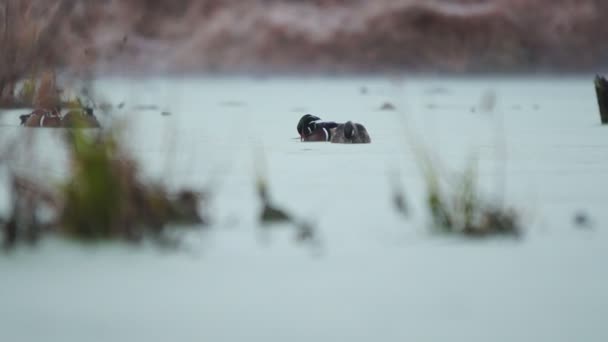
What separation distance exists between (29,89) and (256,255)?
24.9 ft

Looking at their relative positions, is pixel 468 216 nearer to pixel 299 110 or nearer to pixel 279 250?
pixel 279 250

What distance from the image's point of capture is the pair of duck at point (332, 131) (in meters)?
8.44

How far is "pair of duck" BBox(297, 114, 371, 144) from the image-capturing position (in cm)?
844

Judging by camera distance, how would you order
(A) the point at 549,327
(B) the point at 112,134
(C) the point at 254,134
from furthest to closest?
1. (C) the point at 254,134
2. (B) the point at 112,134
3. (A) the point at 549,327

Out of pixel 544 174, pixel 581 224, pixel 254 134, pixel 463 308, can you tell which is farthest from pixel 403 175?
pixel 254 134

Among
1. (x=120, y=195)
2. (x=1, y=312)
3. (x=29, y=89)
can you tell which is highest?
(x=29, y=89)

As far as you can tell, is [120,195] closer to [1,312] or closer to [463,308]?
[1,312]

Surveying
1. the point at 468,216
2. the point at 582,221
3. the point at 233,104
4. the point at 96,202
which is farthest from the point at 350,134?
the point at 233,104

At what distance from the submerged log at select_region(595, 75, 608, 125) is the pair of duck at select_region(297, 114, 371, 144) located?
289 centimetres

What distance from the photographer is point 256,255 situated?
365 centimetres

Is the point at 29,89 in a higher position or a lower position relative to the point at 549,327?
higher

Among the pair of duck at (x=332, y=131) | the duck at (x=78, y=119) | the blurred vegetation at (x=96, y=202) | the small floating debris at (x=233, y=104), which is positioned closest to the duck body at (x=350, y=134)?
the pair of duck at (x=332, y=131)

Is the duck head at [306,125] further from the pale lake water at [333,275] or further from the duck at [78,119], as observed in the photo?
the pale lake water at [333,275]

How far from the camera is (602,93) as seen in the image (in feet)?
34.1
